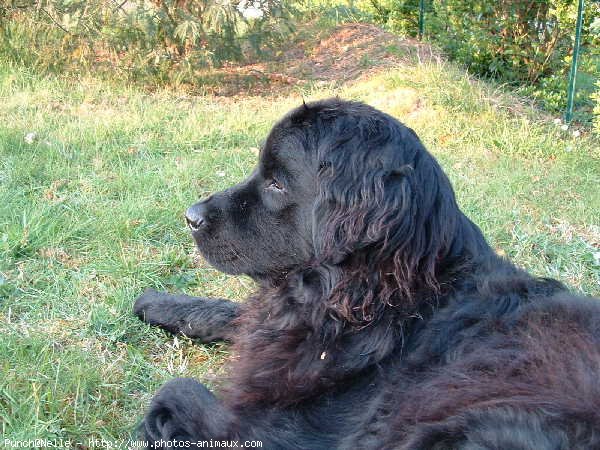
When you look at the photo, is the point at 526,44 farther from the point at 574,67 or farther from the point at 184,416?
the point at 184,416

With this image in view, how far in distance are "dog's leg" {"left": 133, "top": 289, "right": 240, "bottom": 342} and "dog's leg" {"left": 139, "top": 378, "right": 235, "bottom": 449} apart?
62 centimetres

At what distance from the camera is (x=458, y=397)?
1.73 m

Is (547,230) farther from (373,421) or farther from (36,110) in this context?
(36,110)

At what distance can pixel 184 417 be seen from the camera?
210cm

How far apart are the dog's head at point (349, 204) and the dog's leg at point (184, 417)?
0.50 metres

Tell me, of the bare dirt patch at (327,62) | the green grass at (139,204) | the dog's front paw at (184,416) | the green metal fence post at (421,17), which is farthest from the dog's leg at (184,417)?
the green metal fence post at (421,17)

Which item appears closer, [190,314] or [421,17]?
[190,314]

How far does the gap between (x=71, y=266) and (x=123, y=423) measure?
1.30 m

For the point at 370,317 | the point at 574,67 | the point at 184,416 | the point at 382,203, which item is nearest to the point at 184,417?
the point at 184,416

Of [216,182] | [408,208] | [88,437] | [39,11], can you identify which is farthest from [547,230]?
[39,11]

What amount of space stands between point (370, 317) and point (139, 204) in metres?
2.31

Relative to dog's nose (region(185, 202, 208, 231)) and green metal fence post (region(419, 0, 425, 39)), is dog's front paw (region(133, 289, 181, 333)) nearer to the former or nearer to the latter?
dog's nose (region(185, 202, 208, 231))

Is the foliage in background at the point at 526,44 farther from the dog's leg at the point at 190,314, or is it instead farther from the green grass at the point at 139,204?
the dog's leg at the point at 190,314

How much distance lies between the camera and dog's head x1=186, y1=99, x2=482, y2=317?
203cm
